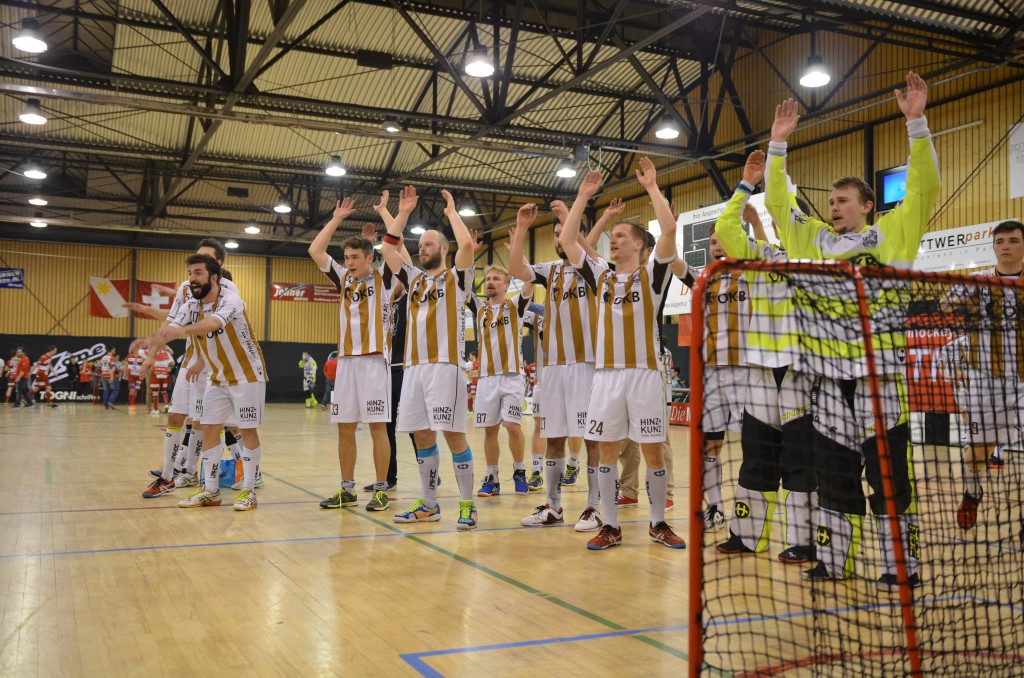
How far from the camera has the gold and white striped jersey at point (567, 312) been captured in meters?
6.19

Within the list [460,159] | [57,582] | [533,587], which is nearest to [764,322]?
[533,587]

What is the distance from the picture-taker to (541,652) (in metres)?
3.20

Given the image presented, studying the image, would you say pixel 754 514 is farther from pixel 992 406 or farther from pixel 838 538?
pixel 992 406

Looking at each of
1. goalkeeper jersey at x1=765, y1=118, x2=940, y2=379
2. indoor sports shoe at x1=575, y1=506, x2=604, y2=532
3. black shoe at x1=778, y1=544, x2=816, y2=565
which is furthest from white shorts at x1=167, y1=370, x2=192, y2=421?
goalkeeper jersey at x1=765, y1=118, x2=940, y2=379

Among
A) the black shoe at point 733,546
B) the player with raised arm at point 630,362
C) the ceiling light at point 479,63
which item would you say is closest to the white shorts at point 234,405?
the player with raised arm at point 630,362

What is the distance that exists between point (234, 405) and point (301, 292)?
28210 mm

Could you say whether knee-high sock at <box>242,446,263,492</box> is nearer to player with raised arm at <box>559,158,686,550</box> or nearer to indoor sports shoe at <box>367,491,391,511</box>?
indoor sports shoe at <box>367,491,391,511</box>

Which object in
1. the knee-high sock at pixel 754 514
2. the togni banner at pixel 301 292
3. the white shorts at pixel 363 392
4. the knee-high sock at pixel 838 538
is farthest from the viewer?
the togni banner at pixel 301 292

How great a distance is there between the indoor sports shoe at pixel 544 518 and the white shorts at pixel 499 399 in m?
1.83

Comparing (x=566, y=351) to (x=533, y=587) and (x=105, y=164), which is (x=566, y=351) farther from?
(x=105, y=164)

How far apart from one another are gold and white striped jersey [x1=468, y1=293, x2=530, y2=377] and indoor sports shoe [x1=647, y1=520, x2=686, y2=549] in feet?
9.78

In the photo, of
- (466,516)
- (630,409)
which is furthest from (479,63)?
(630,409)

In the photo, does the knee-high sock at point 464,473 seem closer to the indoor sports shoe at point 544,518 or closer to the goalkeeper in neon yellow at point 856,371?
the indoor sports shoe at point 544,518

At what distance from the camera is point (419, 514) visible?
6125 mm
